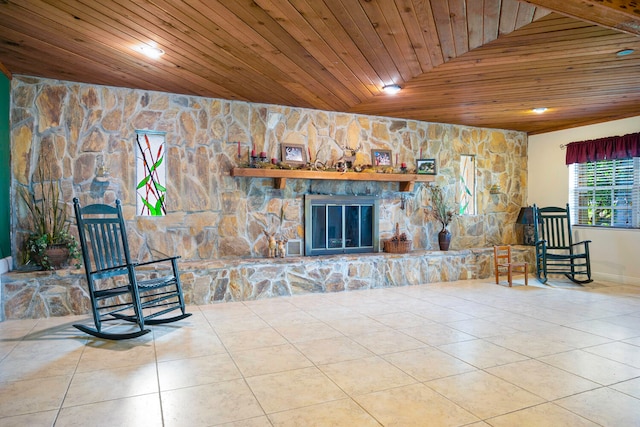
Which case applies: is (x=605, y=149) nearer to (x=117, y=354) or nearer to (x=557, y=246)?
(x=557, y=246)

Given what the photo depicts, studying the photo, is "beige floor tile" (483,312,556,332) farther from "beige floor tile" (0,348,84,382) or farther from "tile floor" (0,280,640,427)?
"beige floor tile" (0,348,84,382)

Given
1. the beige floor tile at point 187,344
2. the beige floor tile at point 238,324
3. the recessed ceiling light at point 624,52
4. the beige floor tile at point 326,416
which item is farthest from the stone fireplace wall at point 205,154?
the beige floor tile at point 326,416

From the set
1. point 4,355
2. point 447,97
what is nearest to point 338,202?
point 447,97

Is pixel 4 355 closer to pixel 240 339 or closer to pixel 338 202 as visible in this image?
pixel 240 339

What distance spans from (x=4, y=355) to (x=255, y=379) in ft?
6.23

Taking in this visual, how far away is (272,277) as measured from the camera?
15.7 feet

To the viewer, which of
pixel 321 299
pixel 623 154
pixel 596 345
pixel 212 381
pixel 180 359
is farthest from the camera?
pixel 623 154

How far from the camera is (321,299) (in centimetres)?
471

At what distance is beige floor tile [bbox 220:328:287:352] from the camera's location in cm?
312

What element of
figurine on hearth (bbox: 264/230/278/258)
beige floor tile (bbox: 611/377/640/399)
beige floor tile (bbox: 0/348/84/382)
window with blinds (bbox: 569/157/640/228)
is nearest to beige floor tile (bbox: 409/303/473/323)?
beige floor tile (bbox: 611/377/640/399)

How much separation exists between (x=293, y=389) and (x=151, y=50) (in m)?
2.86

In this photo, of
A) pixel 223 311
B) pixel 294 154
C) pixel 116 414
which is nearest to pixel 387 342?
pixel 223 311

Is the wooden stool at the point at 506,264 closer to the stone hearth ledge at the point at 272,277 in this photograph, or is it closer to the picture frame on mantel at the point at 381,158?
the stone hearth ledge at the point at 272,277

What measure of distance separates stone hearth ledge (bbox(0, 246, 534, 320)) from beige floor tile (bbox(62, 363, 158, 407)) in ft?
5.47
